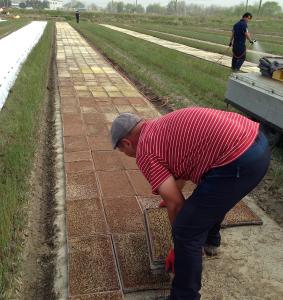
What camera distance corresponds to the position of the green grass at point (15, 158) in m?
3.27

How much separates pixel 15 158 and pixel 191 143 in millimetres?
3037

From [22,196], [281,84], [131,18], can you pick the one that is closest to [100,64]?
[281,84]

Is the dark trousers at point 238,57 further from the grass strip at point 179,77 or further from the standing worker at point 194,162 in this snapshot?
the standing worker at point 194,162

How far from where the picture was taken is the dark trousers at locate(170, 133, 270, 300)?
7.68 ft

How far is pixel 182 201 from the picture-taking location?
94.0 inches

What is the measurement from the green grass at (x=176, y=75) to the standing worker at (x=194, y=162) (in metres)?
5.61

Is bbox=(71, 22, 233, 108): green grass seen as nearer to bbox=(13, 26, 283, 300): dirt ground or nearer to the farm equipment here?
the farm equipment

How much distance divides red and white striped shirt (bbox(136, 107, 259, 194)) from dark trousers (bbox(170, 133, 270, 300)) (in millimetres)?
61

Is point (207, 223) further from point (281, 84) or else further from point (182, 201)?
point (281, 84)

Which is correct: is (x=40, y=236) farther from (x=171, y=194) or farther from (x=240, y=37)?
(x=240, y=37)

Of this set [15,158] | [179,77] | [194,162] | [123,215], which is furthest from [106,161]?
[179,77]

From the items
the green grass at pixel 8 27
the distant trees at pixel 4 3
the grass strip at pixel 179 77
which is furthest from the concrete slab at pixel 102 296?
the distant trees at pixel 4 3

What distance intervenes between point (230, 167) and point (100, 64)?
37.4 feet

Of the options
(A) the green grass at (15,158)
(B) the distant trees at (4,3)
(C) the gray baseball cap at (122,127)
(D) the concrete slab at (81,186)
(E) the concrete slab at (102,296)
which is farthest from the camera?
(B) the distant trees at (4,3)
